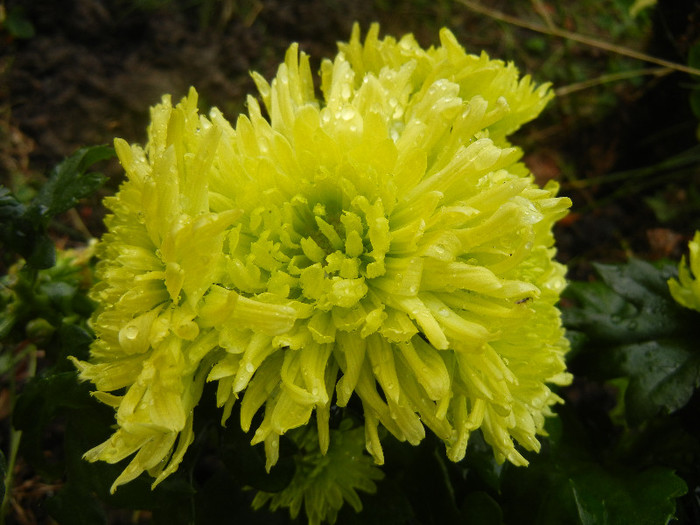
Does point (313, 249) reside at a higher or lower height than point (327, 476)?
higher

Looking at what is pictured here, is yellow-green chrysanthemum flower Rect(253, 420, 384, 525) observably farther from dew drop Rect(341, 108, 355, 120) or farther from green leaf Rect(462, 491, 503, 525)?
dew drop Rect(341, 108, 355, 120)

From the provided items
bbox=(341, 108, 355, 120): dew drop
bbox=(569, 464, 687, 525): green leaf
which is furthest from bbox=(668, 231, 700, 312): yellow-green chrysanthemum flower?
bbox=(341, 108, 355, 120): dew drop

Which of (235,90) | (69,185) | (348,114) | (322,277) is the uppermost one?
(348,114)

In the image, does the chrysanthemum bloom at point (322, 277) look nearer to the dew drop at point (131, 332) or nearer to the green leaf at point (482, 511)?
the dew drop at point (131, 332)

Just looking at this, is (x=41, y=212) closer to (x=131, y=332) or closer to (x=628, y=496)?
(x=131, y=332)

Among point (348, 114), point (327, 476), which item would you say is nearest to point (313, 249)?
point (348, 114)

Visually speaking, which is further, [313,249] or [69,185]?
[69,185]

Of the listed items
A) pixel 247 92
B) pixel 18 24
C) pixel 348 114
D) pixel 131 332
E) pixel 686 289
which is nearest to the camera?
pixel 131 332
